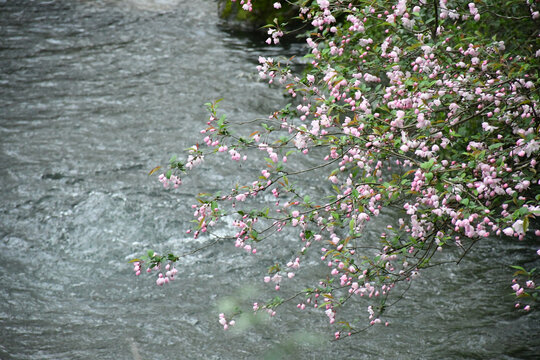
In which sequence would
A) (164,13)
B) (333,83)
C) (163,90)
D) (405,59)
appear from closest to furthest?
(333,83), (405,59), (163,90), (164,13)

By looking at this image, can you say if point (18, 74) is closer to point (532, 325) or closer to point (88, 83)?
point (88, 83)

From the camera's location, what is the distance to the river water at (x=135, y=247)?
4871mm

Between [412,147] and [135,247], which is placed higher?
[412,147]

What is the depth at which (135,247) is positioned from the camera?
6172 mm

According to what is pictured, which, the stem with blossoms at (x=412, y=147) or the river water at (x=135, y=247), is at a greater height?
the stem with blossoms at (x=412, y=147)

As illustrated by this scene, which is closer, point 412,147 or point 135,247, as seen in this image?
point 412,147

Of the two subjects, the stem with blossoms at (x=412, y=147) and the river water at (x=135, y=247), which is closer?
the stem with blossoms at (x=412, y=147)

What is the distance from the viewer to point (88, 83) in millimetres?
10039

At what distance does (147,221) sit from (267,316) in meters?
2.10

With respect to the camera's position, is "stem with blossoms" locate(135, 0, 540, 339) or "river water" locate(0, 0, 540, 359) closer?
"stem with blossoms" locate(135, 0, 540, 339)

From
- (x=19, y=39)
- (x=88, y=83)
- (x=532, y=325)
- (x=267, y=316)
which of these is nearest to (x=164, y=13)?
(x=19, y=39)

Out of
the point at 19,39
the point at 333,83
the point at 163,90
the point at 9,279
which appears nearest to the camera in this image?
the point at 333,83

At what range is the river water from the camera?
16.0ft

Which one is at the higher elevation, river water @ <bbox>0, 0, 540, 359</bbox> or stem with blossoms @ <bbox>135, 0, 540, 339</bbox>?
stem with blossoms @ <bbox>135, 0, 540, 339</bbox>
